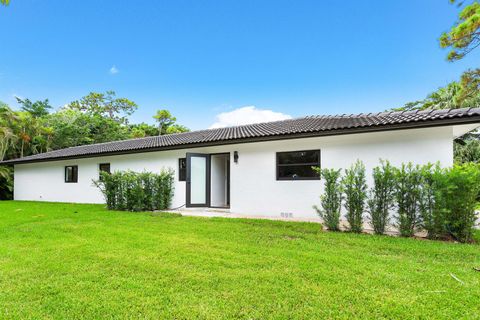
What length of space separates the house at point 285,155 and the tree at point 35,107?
729 inches

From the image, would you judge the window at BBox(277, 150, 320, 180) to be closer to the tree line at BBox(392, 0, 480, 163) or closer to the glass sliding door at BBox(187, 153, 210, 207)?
the glass sliding door at BBox(187, 153, 210, 207)

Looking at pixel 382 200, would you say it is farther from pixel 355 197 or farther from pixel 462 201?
pixel 462 201

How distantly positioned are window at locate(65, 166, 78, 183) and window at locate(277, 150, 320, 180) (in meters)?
12.6

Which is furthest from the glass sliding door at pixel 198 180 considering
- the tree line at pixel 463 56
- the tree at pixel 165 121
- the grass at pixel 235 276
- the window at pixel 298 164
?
the tree at pixel 165 121

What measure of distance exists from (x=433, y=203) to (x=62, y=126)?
28.1 m

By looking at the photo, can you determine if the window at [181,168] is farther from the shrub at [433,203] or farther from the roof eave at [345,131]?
the shrub at [433,203]

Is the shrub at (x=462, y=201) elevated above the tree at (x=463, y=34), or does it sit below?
below

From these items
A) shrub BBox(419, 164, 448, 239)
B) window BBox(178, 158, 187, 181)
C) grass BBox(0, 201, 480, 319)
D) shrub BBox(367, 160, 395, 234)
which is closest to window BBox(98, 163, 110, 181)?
window BBox(178, 158, 187, 181)

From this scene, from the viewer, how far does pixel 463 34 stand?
11.4 m

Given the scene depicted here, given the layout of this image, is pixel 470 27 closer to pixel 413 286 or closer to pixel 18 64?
pixel 413 286

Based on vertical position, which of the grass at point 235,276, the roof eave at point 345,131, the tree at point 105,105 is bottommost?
the grass at point 235,276

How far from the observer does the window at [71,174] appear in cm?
1608

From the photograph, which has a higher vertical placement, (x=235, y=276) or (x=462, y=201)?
(x=462, y=201)

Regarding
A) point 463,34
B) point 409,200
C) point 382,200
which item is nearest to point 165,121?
point 463,34
